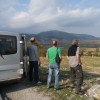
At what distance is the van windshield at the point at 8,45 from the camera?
698cm

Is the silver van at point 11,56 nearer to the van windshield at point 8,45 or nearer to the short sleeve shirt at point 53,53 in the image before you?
the van windshield at point 8,45

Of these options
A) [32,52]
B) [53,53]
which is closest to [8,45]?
[32,52]

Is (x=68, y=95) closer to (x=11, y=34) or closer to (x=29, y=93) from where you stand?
(x=29, y=93)

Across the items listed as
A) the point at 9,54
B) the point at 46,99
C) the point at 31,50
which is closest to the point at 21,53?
the point at 9,54

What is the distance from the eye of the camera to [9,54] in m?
7.08

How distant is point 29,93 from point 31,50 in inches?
68.3

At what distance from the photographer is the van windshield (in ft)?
22.9

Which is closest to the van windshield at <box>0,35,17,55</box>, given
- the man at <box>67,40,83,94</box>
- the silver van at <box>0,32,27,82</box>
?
the silver van at <box>0,32,27,82</box>

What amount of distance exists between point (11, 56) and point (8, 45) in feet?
1.25

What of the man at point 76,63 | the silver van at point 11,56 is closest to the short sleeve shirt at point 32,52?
the silver van at point 11,56

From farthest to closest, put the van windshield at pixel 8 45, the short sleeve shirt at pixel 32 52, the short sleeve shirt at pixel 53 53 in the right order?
1. the short sleeve shirt at pixel 32 52
2. the short sleeve shirt at pixel 53 53
3. the van windshield at pixel 8 45

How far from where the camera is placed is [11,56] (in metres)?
7.12

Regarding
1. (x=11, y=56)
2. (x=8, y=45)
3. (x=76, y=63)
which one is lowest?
(x=76, y=63)

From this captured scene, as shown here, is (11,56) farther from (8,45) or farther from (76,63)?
(76,63)
